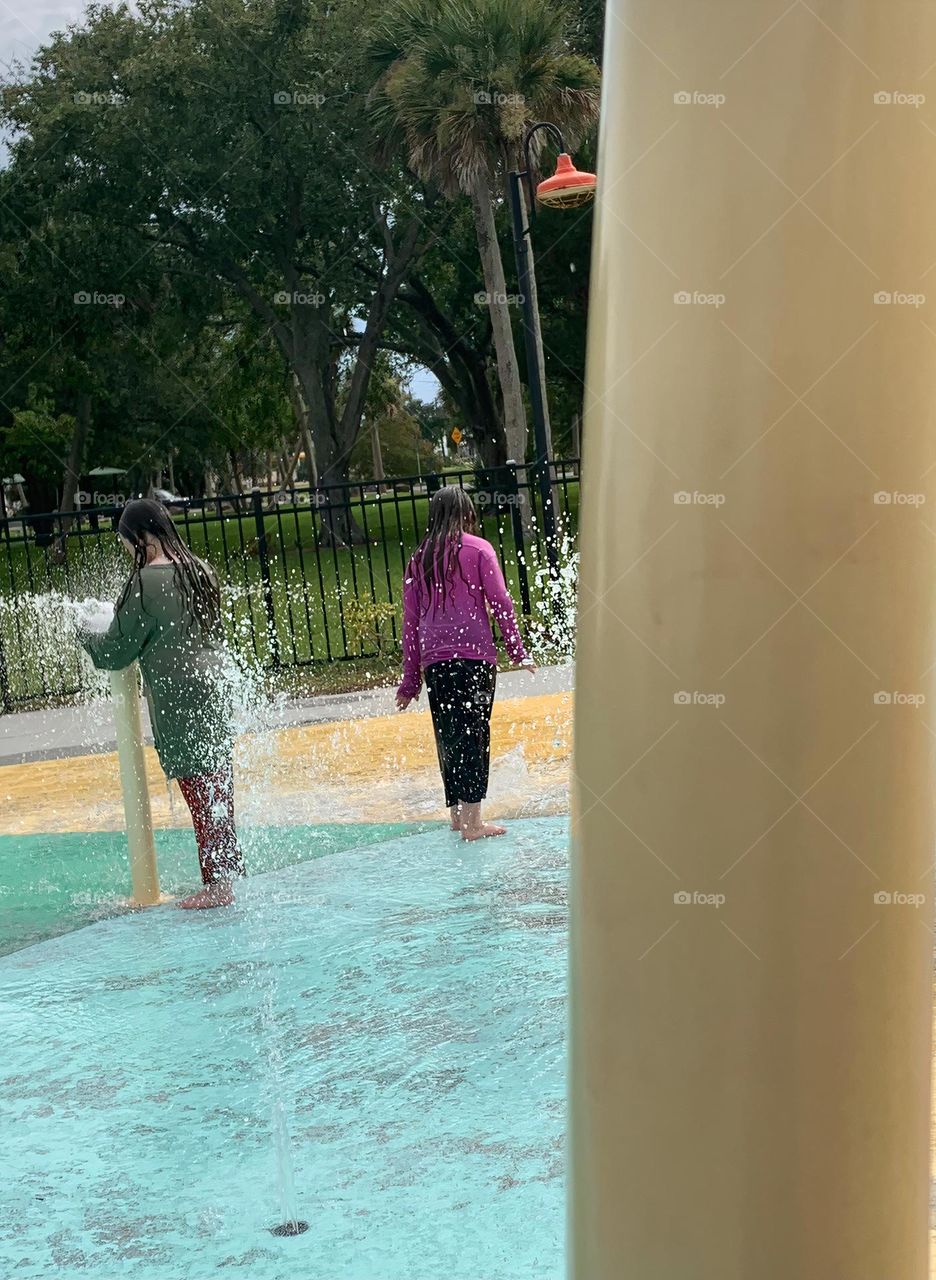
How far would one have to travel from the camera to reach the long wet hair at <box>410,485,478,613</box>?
6.64m

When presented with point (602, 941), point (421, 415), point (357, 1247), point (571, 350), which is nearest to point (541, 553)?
point (357, 1247)

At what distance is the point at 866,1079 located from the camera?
1.38 m

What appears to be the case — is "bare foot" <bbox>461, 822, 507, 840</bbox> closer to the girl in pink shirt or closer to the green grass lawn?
the girl in pink shirt

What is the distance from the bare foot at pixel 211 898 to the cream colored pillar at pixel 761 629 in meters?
4.97

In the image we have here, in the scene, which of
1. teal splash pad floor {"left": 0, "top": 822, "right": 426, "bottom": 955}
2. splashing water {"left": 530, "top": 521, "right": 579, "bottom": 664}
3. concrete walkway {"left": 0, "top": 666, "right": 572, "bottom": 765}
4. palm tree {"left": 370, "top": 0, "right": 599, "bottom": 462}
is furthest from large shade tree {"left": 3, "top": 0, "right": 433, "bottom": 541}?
teal splash pad floor {"left": 0, "top": 822, "right": 426, "bottom": 955}

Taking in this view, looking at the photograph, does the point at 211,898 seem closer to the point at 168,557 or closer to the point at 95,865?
the point at 95,865

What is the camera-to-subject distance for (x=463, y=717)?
→ 6766mm

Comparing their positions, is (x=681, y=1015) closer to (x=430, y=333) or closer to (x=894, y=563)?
(x=894, y=563)

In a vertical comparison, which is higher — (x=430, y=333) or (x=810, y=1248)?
(x=430, y=333)

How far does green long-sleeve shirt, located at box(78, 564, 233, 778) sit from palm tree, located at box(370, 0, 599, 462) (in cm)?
1959

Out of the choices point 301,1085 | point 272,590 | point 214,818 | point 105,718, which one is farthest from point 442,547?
point 272,590

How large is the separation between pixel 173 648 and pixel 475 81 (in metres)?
20.0

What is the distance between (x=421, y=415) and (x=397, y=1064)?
216 feet

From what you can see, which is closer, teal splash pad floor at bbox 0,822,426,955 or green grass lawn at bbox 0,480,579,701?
teal splash pad floor at bbox 0,822,426,955
